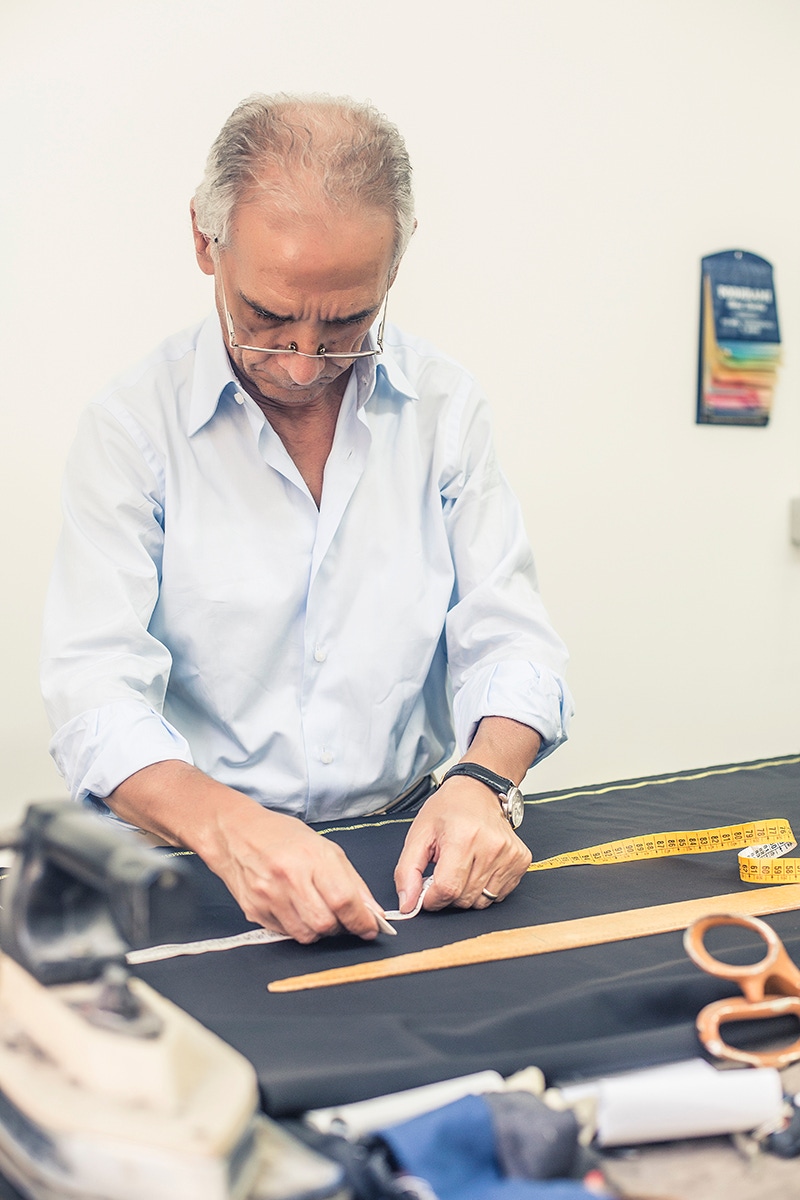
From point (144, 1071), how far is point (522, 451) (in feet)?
9.86

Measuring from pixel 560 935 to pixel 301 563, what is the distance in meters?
0.77

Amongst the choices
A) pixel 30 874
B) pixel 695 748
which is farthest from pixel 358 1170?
→ pixel 695 748

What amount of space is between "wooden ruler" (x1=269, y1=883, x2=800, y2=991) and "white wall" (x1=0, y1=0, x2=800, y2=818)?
205 cm

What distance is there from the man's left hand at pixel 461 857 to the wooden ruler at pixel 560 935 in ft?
0.31

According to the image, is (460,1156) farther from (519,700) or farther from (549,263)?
(549,263)

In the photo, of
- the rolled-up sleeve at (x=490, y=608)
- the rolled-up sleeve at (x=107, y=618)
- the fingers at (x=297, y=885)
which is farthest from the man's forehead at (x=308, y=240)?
the fingers at (x=297, y=885)

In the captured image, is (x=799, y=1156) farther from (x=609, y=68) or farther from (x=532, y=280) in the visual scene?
(x=609, y=68)

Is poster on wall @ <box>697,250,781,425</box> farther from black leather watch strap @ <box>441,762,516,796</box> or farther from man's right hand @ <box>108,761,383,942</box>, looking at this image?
man's right hand @ <box>108,761,383,942</box>

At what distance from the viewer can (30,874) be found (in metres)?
0.77

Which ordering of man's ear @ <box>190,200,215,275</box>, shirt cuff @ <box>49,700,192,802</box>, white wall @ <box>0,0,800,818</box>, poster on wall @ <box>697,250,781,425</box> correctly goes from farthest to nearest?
poster on wall @ <box>697,250,781,425</box>, white wall @ <box>0,0,800,818</box>, man's ear @ <box>190,200,215,275</box>, shirt cuff @ <box>49,700,192,802</box>

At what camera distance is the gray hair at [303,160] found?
1.46m

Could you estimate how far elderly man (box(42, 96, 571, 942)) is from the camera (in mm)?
1456

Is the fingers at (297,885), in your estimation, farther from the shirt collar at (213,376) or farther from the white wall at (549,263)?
the white wall at (549,263)

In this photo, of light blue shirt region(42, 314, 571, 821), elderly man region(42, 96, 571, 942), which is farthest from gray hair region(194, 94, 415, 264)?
light blue shirt region(42, 314, 571, 821)
